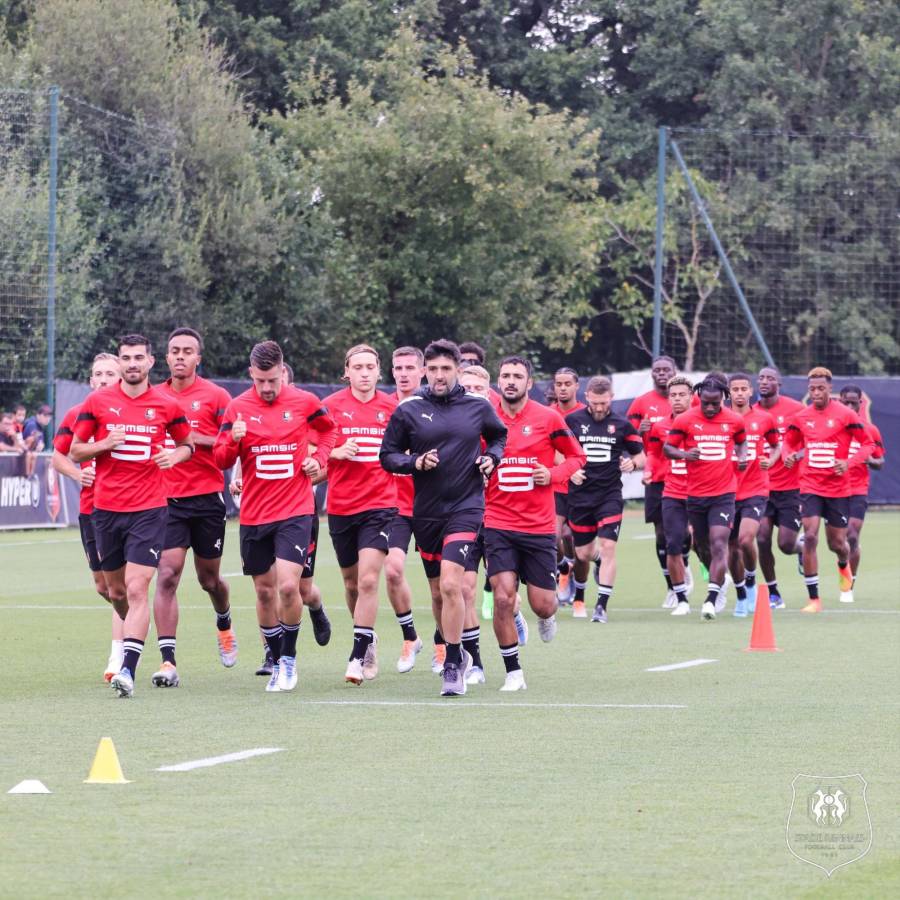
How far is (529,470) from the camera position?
13.0 meters

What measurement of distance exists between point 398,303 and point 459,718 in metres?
35.1

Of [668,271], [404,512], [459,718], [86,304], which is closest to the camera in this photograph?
[459,718]

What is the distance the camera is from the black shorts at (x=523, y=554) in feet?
42.0

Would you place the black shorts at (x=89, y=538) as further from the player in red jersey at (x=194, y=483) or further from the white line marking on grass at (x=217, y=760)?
the white line marking on grass at (x=217, y=760)

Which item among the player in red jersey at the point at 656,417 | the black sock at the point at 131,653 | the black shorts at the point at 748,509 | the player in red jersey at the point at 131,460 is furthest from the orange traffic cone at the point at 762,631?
the black sock at the point at 131,653

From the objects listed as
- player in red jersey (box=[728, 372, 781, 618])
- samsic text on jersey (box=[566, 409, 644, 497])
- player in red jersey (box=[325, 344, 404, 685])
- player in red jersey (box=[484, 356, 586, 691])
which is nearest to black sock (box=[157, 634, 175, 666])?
player in red jersey (box=[325, 344, 404, 685])

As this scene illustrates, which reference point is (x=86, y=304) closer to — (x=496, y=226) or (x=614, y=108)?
(x=496, y=226)

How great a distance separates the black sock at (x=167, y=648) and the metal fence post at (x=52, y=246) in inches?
808

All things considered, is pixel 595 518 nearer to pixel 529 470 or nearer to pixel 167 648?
pixel 529 470

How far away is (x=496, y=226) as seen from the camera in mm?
45750

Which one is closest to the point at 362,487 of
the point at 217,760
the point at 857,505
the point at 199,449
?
the point at 199,449

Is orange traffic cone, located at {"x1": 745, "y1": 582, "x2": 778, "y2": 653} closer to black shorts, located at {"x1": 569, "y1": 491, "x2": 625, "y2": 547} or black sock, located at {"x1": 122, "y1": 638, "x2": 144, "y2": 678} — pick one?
black shorts, located at {"x1": 569, "y1": 491, "x2": 625, "y2": 547}

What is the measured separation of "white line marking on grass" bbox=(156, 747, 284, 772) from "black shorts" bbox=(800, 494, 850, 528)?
1149 cm

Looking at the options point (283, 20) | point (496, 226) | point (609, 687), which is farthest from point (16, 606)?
point (283, 20)
